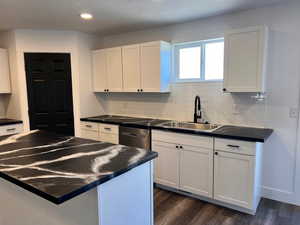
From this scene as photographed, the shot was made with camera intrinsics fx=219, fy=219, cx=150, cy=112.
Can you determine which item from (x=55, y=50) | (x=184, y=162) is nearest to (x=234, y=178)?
(x=184, y=162)

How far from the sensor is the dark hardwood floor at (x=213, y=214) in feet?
7.82

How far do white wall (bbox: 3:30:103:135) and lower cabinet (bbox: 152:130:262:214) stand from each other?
173 cm

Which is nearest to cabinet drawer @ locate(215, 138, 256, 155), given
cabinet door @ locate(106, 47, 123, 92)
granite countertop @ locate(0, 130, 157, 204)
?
granite countertop @ locate(0, 130, 157, 204)

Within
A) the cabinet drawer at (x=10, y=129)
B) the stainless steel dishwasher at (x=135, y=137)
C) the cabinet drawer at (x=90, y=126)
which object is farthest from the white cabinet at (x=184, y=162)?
the cabinet drawer at (x=10, y=129)

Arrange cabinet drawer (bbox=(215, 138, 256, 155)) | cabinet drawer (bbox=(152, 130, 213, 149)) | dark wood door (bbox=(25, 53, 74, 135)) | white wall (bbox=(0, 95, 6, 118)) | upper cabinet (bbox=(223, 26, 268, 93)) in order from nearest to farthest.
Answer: cabinet drawer (bbox=(215, 138, 256, 155)) → upper cabinet (bbox=(223, 26, 268, 93)) → cabinet drawer (bbox=(152, 130, 213, 149)) → dark wood door (bbox=(25, 53, 74, 135)) → white wall (bbox=(0, 95, 6, 118))

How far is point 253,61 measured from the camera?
2.59 m

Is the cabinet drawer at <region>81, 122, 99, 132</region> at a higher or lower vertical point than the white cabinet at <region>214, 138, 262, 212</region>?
higher

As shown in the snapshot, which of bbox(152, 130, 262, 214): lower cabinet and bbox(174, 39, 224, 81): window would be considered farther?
bbox(174, 39, 224, 81): window

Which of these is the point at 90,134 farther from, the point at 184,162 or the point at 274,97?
the point at 274,97

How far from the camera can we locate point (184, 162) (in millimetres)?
2871

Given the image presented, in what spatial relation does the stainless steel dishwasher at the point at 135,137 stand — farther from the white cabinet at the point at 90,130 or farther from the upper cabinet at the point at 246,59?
the upper cabinet at the point at 246,59

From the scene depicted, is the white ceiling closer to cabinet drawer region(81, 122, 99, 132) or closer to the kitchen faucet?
the kitchen faucet

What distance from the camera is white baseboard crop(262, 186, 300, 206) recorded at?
8.93ft

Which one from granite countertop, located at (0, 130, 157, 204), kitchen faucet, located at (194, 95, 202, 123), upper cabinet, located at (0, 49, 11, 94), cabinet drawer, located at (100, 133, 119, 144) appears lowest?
cabinet drawer, located at (100, 133, 119, 144)
